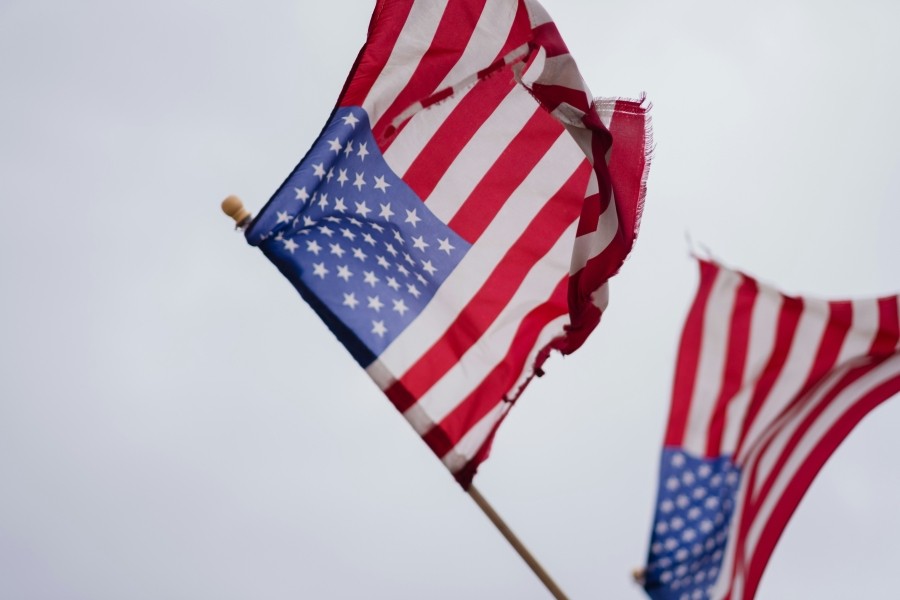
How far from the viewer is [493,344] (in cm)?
978

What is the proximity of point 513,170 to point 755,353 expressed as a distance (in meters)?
3.78

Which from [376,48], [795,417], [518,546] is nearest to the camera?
[795,417]

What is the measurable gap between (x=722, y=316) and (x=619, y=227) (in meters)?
2.38

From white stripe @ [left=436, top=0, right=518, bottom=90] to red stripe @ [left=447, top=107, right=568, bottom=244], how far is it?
2.43ft

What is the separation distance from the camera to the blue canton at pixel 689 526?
7.45 meters

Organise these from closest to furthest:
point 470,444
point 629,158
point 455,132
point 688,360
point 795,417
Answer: point 688,360 → point 795,417 → point 470,444 → point 629,158 → point 455,132

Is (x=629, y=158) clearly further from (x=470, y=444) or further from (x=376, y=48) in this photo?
(x=470, y=444)

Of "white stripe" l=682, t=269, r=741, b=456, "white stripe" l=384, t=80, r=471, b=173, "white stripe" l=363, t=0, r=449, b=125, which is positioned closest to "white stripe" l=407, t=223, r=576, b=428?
"white stripe" l=384, t=80, r=471, b=173

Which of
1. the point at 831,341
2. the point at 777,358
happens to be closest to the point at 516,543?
the point at 777,358

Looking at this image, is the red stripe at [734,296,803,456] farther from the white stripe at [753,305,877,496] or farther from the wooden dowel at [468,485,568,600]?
the wooden dowel at [468,485,568,600]

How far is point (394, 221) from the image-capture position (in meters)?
10.4

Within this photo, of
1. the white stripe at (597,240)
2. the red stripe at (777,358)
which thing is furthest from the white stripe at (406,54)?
the red stripe at (777,358)

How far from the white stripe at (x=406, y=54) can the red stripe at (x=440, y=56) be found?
0.14 ft

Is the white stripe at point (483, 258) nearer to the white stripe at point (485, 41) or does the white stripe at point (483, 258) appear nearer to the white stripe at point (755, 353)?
the white stripe at point (485, 41)
